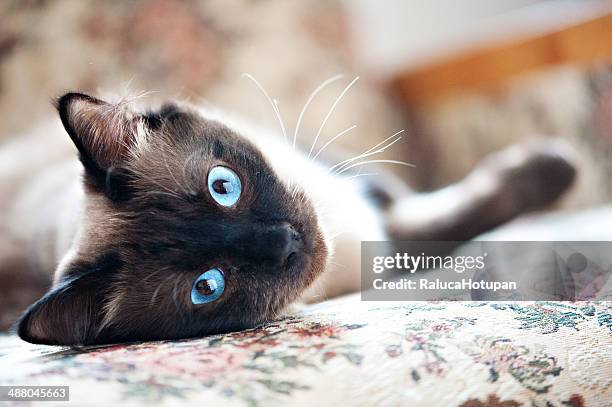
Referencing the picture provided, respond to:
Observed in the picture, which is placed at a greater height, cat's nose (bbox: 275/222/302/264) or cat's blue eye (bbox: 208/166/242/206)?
cat's blue eye (bbox: 208/166/242/206)

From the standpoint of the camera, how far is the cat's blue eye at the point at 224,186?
0.91m

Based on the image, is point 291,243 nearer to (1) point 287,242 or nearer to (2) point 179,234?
(1) point 287,242

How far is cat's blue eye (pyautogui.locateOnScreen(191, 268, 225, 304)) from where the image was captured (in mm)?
883

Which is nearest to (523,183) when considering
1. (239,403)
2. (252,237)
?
(252,237)

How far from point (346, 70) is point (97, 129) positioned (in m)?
1.17

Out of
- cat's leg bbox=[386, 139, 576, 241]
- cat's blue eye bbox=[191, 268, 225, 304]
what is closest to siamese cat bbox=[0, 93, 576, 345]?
cat's blue eye bbox=[191, 268, 225, 304]

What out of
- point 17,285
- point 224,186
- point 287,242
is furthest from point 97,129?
point 17,285

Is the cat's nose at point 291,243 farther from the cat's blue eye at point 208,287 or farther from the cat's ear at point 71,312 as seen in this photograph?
the cat's ear at point 71,312

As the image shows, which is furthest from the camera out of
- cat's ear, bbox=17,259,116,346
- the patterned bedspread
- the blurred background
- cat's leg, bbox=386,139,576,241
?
the blurred background

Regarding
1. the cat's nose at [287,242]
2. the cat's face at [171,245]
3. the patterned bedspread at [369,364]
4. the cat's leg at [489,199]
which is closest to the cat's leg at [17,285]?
the cat's face at [171,245]

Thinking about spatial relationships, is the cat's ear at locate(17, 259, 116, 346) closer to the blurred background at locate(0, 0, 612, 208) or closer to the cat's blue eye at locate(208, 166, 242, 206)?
the cat's blue eye at locate(208, 166, 242, 206)

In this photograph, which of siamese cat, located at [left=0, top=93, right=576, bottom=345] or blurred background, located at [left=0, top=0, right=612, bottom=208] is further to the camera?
blurred background, located at [left=0, top=0, right=612, bottom=208]

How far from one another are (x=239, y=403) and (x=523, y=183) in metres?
1.05

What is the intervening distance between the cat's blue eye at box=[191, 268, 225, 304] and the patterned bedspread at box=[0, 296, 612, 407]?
0.33 ft
